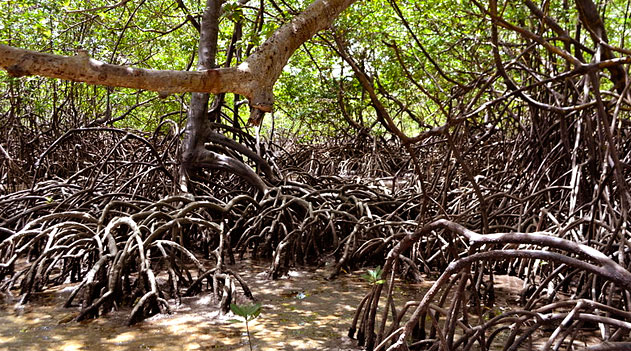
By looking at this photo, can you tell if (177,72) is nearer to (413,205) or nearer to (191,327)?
(191,327)

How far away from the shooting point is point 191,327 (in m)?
3.01

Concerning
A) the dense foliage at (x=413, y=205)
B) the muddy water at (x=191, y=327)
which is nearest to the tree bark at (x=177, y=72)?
the dense foliage at (x=413, y=205)

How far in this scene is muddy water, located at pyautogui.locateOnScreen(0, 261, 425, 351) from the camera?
2.79 metres

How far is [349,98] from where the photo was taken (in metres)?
8.88

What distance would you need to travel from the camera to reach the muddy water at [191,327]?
2.79 meters

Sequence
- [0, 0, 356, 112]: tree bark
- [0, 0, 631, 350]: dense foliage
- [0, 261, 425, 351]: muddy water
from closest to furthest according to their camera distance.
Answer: [0, 0, 356, 112]: tree bark < [0, 0, 631, 350]: dense foliage < [0, 261, 425, 351]: muddy water

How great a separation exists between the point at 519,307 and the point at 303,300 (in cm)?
128

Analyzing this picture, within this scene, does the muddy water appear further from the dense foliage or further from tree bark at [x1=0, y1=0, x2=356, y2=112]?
tree bark at [x1=0, y1=0, x2=356, y2=112]

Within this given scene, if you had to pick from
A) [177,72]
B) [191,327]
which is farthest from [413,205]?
[177,72]

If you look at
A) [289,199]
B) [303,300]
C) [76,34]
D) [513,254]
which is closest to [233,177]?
[289,199]

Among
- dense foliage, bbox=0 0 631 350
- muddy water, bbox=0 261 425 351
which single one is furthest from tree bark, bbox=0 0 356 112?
muddy water, bbox=0 261 425 351

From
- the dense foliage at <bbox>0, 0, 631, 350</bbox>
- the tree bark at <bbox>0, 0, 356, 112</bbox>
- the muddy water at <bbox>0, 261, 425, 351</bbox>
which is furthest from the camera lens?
the muddy water at <bbox>0, 261, 425, 351</bbox>

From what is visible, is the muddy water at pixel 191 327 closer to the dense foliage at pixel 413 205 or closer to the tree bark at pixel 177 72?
the dense foliage at pixel 413 205

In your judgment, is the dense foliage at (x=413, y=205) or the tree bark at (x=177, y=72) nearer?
the tree bark at (x=177, y=72)
